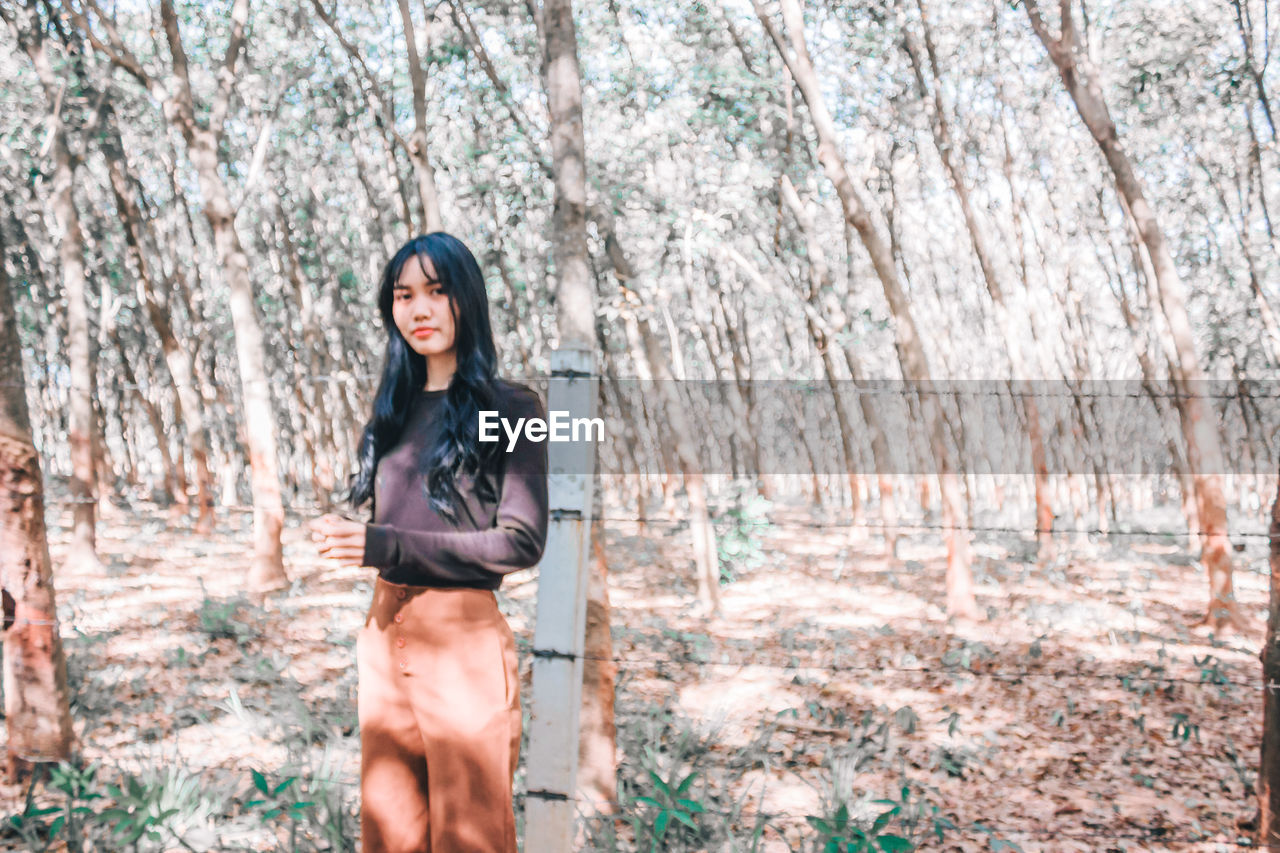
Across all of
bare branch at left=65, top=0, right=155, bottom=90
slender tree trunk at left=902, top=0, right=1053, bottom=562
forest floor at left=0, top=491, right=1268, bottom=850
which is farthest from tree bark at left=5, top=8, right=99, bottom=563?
slender tree trunk at left=902, top=0, right=1053, bottom=562

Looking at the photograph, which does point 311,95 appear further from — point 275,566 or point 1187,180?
point 1187,180

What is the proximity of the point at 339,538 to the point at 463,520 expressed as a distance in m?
0.28

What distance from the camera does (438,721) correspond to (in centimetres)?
188

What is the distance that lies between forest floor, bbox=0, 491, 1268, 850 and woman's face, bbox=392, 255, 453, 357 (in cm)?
127

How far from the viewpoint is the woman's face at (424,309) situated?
196cm

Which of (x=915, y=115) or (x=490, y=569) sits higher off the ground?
(x=915, y=115)

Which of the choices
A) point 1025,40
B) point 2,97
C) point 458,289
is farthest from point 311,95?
point 458,289

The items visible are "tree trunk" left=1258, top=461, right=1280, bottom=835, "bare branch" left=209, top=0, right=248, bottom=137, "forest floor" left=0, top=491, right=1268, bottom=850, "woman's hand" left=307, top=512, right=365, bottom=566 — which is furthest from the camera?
"bare branch" left=209, top=0, right=248, bottom=137

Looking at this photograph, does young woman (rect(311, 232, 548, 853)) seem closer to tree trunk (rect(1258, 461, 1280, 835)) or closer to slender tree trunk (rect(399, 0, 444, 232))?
tree trunk (rect(1258, 461, 1280, 835))

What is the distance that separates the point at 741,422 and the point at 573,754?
14663 millimetres

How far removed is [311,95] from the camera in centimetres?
1085

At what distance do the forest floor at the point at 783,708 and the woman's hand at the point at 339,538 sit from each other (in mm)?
1389

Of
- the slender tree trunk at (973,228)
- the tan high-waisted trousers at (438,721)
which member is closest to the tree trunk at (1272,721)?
the tan high-waisted trousers at (438,721)

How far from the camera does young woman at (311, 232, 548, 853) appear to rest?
1.84 m
